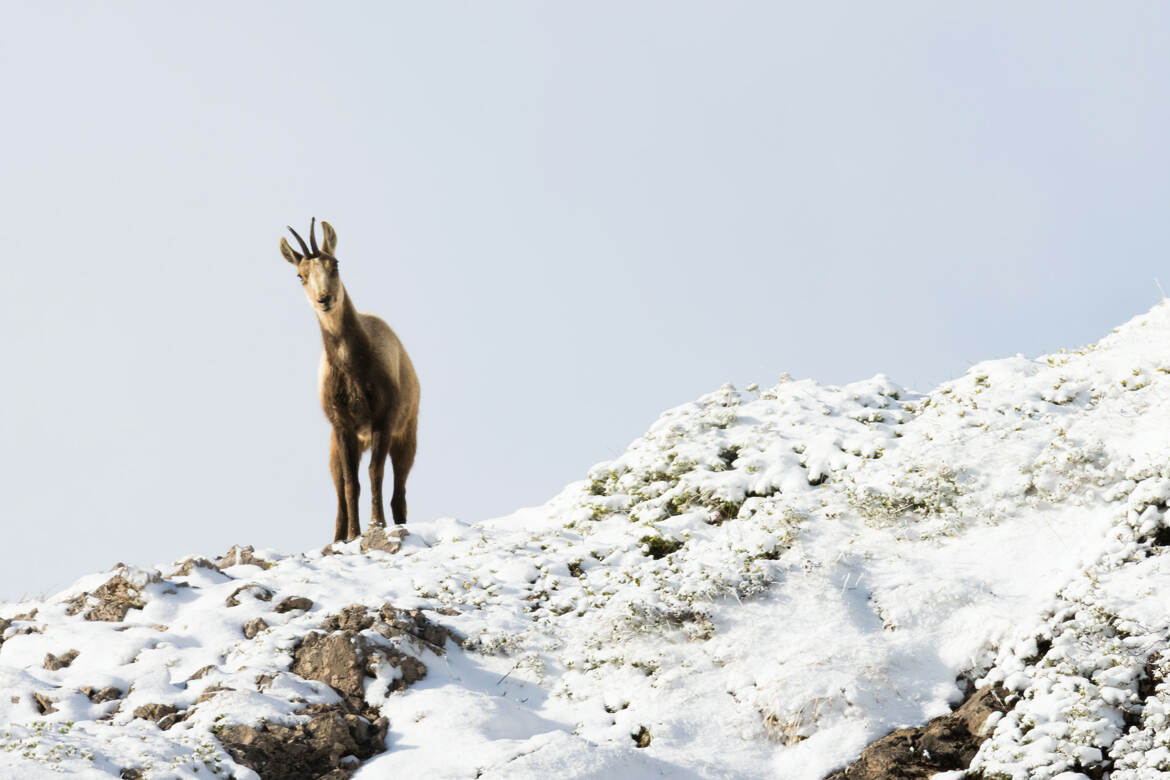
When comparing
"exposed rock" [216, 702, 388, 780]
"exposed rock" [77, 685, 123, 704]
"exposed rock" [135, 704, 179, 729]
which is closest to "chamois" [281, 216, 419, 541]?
"exposed rock" [77, 685, 123, 704]

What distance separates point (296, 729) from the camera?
6.41 meters

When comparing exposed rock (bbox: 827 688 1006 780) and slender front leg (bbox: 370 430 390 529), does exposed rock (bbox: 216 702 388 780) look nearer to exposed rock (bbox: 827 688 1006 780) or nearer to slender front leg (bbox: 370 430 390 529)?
exposed rock (bbox: 827 688 1006 780)

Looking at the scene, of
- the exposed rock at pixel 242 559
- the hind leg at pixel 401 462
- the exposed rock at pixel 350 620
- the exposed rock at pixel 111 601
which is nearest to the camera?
the exposed rock at pixel 350 620

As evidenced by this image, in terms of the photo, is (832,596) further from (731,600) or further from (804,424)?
(804,424)

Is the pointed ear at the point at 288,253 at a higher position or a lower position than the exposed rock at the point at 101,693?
higher

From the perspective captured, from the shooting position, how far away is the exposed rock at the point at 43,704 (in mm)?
6680

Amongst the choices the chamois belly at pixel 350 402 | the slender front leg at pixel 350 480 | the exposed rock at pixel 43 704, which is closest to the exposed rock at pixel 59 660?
the exposed rock at pixel 43 704

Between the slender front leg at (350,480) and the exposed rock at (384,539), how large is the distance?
1344mm

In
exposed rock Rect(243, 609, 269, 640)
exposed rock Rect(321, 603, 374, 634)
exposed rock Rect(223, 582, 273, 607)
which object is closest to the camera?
exposed rock Rect(321, 603, 374, 634)

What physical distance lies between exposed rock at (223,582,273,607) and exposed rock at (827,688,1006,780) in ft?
17.1

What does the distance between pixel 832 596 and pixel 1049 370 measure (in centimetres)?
505

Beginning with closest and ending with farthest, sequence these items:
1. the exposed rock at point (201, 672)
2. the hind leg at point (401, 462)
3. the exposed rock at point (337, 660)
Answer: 1. the exposed rock at point (337, 660)
2. the exposed rock at point (201, 672)
3. the hind leg at point (401, 462)

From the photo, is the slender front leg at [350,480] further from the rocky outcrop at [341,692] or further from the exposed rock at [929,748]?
the exposed rock at [929,748]

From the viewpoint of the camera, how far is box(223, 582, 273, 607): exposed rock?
8680mm
